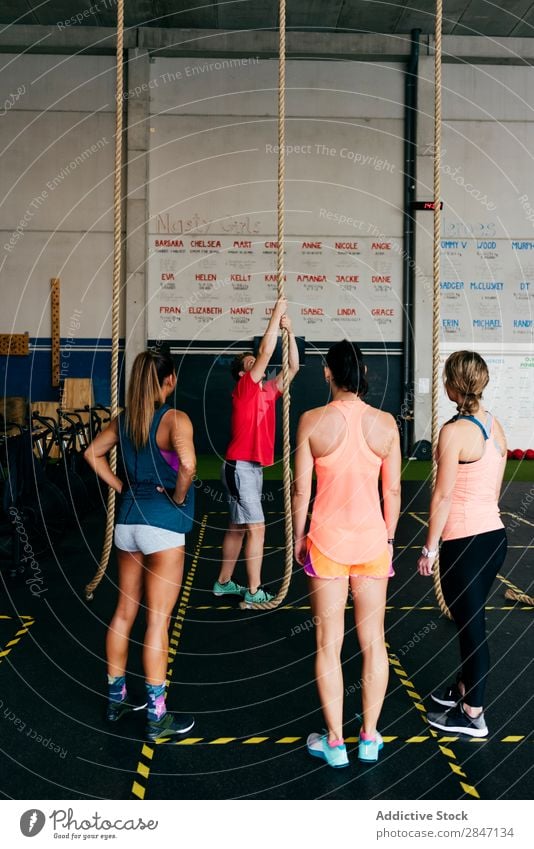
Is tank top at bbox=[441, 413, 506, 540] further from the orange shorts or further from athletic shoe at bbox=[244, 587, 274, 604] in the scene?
athletic shoe at bbox=[244, 587, 274, 604]

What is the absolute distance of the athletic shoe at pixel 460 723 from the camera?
342 centimetres

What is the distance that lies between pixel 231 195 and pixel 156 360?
35.1 feet

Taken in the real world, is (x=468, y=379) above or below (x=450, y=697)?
above

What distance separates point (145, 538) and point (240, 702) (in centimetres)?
114

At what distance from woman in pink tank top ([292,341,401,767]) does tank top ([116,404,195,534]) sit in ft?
A: 2.17

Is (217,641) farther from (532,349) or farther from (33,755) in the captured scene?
(532,349)

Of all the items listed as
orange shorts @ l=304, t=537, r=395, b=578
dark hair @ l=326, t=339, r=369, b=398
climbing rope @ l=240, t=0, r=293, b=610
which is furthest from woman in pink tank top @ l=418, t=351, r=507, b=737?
climbing rope @ l=240, t=0, r=293, b=610

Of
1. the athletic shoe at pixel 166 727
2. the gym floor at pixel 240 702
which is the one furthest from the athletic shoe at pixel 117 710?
the athletic shoe at pixel 166 727

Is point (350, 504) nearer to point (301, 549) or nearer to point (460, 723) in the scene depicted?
point (301, 549)

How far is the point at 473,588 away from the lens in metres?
3.41

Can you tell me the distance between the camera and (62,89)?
519 inches

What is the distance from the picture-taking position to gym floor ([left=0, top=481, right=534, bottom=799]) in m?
2.96

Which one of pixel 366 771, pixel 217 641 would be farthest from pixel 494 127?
pixel 366 771

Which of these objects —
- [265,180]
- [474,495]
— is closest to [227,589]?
[474,495]
